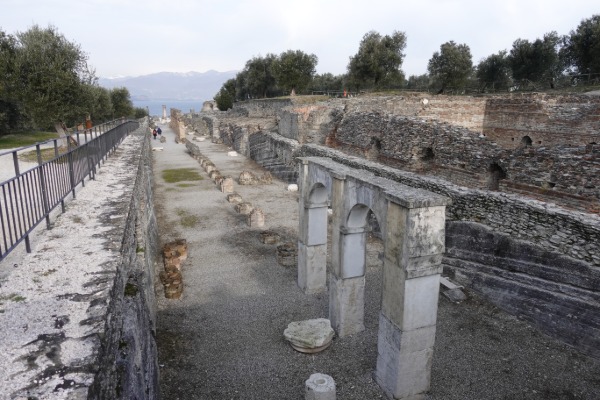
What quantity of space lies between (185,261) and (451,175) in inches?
328

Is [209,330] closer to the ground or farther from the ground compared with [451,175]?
closer to the ground

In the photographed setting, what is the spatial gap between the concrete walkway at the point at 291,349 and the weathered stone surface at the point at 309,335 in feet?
0.52

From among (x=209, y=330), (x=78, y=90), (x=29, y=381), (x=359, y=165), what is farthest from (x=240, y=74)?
(x=29, y=381)

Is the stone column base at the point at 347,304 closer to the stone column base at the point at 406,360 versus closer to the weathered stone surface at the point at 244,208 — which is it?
the stone column base at the point at 406,360

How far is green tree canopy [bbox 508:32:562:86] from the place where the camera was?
36.8 m

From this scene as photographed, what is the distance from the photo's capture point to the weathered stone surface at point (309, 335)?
7.45 meters

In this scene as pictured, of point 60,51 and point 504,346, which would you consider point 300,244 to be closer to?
point 504,346

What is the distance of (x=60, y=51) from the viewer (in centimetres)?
2009


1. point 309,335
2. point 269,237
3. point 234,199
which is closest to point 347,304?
point 309,335

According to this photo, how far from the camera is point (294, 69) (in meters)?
47.0

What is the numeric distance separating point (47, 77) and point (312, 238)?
1708 centimetres

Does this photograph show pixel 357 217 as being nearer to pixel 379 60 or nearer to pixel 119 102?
pixel 379 60

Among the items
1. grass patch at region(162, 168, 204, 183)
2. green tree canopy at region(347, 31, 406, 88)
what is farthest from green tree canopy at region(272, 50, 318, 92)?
grass patch at region(162, 168, 204, 183)

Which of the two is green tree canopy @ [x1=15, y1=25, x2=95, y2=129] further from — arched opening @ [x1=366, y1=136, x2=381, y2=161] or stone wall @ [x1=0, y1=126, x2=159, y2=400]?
stone wall @ [x1=0, y1=126, x2=159, y2=400]
